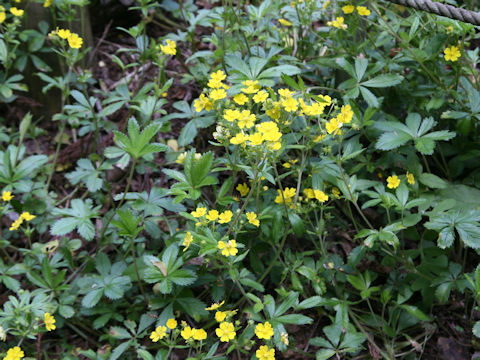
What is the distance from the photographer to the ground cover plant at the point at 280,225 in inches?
71.5

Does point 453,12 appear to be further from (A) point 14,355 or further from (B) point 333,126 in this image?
A: (A) point 14,355

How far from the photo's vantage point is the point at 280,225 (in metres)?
1.92

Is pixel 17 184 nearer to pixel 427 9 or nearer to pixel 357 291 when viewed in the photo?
pixel 357 291

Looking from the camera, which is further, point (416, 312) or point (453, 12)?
point (416, 312)

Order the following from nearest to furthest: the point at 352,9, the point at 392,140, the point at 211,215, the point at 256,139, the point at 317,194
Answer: the point at 256,139 → the point at 211,215 → the point at 317,194 → the point at 392,140 → the point at 352,9

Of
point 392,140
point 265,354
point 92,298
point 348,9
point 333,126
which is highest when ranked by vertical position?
point 348,9

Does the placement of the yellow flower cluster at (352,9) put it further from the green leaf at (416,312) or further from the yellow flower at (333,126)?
the green leaf at (416,312)

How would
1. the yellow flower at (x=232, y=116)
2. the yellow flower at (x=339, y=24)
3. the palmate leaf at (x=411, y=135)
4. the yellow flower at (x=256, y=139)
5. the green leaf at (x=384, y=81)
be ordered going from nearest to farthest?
the yellow flower at (x=256, y=139) → the yellow flower at (x=232, y=116) → the palmate leaf at (x=411, y=135) → the green leaf at (x=384, y=81) → the yellow flower at (x=339, y=24)

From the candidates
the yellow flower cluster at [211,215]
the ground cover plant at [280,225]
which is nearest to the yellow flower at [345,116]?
the ground cover plant at [280,225]

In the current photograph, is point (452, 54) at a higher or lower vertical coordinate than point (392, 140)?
higher

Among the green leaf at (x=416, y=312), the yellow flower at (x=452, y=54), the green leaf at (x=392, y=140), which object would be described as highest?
the yellow flower at (x=452, y=54)

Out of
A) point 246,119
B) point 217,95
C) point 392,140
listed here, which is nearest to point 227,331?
point 246,119

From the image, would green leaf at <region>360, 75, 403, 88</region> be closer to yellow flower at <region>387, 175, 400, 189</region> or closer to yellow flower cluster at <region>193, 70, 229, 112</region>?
yellow flower at <region>387, 175, 400, 189</region>

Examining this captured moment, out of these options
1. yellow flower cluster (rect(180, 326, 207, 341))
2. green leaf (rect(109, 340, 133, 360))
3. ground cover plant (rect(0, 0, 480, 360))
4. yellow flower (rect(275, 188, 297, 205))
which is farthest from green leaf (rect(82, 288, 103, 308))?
yellow flower (rect(275, 188, 297, 205))
